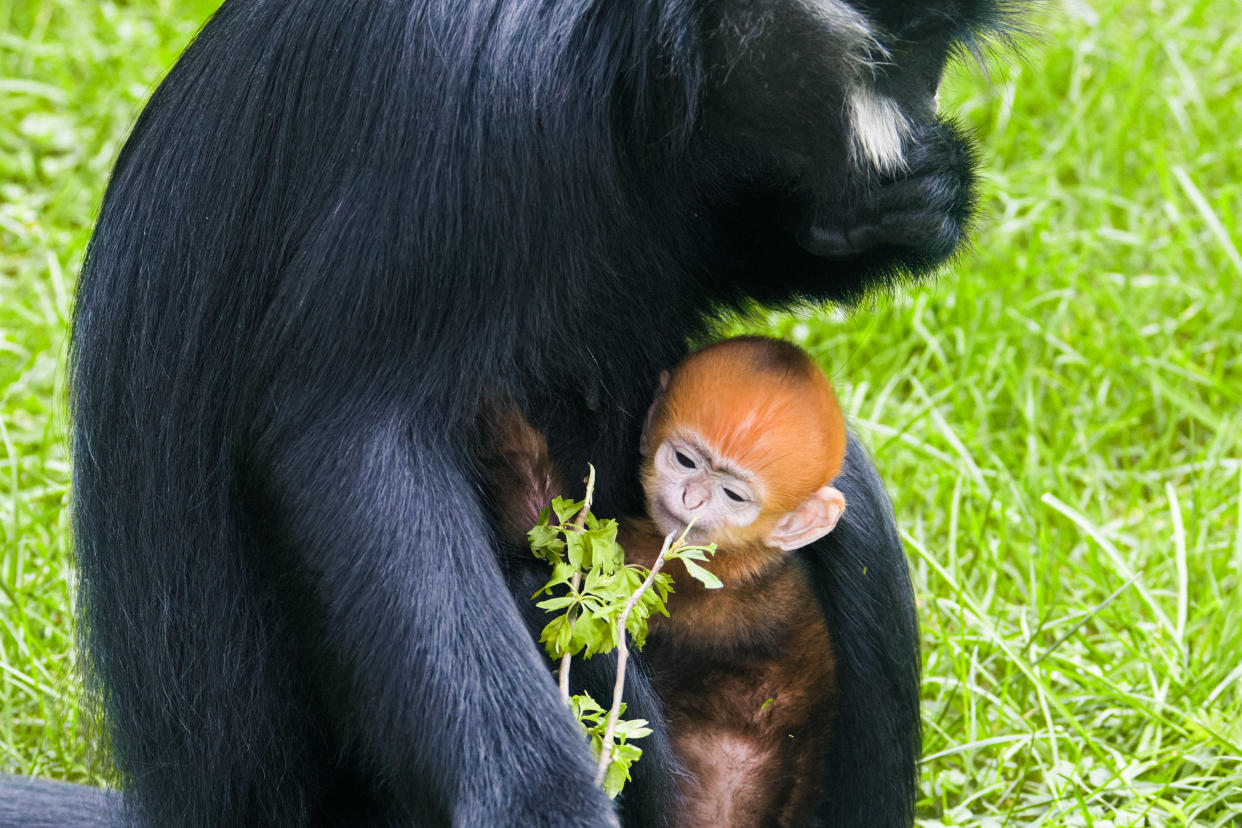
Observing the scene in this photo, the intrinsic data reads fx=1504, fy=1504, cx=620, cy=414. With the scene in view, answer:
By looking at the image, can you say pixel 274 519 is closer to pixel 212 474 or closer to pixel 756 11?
pixel 212 474

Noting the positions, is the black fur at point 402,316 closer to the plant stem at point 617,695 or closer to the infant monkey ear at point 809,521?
the plant stem at point 617,695

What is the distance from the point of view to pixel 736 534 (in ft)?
8.27

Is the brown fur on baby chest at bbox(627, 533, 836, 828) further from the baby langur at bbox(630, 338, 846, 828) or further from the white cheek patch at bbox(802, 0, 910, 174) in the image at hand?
the white cheek patch at bbox(802, 0, 910, 174)

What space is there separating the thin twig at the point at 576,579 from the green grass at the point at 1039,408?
0.69 meters

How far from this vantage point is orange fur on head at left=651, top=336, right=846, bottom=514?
8.11 ft

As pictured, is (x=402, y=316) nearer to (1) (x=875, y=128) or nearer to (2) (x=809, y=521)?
(1) (x=875, y=128)

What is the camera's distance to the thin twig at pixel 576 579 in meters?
2.09

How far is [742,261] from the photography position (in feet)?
8.20

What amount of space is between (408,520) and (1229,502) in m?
2.44

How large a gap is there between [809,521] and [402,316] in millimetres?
872

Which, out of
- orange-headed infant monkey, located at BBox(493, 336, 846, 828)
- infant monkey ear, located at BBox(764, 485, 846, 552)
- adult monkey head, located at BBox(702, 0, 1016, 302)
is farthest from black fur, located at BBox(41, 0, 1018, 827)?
infant monkey ear, located at BBox(764, 485, 846, 552)

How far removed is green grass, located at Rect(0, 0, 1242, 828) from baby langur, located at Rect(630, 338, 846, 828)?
1.13 feet

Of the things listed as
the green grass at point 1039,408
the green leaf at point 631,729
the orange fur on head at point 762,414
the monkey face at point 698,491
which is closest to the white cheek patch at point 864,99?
the green grass at point 1039,408

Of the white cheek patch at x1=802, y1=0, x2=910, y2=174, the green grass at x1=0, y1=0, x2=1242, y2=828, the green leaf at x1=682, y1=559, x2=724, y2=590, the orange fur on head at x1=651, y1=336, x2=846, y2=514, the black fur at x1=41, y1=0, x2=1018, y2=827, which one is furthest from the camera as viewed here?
the green grass at x1=0, y1=0, x2=1242, y2=828
